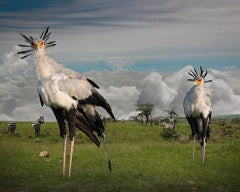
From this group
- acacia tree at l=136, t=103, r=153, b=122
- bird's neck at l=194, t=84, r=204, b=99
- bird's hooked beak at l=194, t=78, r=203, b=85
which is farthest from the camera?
acacia tree at l=136, t=103, r=153, b=122

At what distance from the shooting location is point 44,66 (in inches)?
466

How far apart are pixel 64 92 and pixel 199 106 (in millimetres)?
6699

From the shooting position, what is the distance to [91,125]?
41.6 ft

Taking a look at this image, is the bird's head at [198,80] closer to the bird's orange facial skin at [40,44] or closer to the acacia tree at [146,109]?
the bird's orange facial skin at [40,44]

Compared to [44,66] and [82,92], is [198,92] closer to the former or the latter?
[82,92]

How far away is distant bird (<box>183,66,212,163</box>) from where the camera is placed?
53.9 ft

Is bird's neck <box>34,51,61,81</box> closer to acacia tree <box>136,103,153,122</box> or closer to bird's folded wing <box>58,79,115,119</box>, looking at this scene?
bird's folded wing <box>58,79,115,119</box>

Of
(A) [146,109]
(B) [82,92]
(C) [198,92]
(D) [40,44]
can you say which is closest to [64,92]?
(B) [82,92]

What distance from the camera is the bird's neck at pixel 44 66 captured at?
38.5ft

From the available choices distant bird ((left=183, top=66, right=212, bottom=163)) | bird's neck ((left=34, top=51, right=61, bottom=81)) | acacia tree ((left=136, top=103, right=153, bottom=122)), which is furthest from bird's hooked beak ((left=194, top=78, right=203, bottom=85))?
acacia tree ((left=136, top=103, right=153, bottom=122))

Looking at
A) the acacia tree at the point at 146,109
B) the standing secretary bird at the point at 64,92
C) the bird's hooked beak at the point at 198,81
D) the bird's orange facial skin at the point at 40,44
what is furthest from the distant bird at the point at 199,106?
the acacia tree at the point at 146,109

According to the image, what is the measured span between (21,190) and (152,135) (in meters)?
25.8

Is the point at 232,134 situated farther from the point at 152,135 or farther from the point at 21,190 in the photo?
the point at 21,190

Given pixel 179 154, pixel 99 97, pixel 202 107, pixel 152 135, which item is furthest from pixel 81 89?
pixel 152 135
